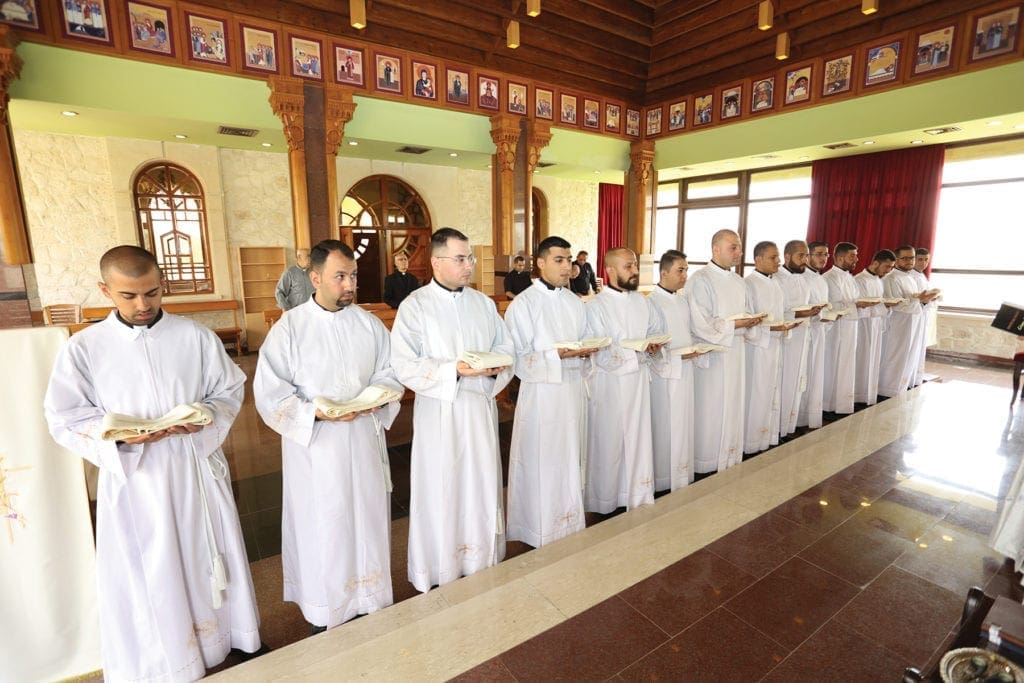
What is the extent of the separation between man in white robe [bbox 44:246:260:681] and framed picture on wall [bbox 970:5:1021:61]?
10711 millimetres

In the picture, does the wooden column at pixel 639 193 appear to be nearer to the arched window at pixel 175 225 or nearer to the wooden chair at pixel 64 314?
the arched window at pixel 175 225

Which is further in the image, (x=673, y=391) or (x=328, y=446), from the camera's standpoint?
(x=673, y=391)

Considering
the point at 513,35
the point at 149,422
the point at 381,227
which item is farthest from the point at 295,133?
the point at 149,422

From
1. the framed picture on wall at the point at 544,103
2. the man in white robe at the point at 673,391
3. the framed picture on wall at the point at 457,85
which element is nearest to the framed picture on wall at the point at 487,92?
the framed picture on wall at the point at 457,85

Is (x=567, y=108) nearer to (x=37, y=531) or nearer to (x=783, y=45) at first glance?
(x=783, y=45)

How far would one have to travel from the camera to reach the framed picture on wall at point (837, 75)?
355 inches

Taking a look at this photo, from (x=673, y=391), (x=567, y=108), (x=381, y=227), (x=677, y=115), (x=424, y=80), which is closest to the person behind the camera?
(x=673, y=391)

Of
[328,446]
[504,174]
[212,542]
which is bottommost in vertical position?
[212,542]

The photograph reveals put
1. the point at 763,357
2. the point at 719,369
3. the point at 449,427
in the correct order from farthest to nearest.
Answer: the point at 763,357 → the point at 719,369 → the point at 449,427

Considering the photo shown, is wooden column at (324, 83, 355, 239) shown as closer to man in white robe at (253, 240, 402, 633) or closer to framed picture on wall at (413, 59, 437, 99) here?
framed picture on wall at (413, 59, 437, 99)

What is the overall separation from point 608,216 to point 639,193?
433cm

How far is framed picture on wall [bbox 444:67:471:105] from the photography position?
9398mm

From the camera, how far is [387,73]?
8758 mm

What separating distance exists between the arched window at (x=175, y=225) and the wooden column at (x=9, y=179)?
4.11m
